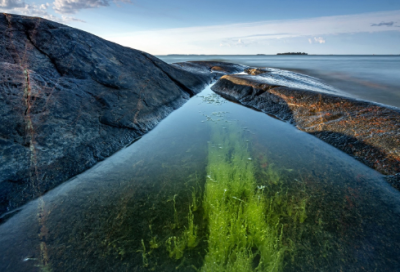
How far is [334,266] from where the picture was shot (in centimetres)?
197

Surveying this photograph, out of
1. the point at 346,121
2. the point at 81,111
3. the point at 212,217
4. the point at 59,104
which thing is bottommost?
the point at 212,217

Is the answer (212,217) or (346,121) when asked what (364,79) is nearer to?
(346,121)

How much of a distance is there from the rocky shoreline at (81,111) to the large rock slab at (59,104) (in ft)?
0.05

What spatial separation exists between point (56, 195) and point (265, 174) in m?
3.39

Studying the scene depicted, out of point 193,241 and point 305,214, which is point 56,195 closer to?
point 193,241

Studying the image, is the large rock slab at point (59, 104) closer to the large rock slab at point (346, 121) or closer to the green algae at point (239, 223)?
the green algae at point (239, 223)

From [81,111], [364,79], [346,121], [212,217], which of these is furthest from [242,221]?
[364,79]

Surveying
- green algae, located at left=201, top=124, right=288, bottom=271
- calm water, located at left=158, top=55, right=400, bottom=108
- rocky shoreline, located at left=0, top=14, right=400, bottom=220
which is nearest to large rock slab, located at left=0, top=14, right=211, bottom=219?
rocky shoreline, located at left=0, top=14, right=400, bottom=220

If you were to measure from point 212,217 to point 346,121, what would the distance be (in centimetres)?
458

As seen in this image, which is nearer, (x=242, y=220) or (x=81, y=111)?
(x=242, y=220)

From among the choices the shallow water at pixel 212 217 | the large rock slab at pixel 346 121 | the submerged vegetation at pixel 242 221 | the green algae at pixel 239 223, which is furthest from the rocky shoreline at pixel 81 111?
the green algae at pixel 239 223

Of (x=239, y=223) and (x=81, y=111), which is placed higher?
(x=81, y=111)

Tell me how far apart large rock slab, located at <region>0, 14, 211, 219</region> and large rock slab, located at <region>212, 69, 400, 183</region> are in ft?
13.9

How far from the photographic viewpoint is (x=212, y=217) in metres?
2.47
